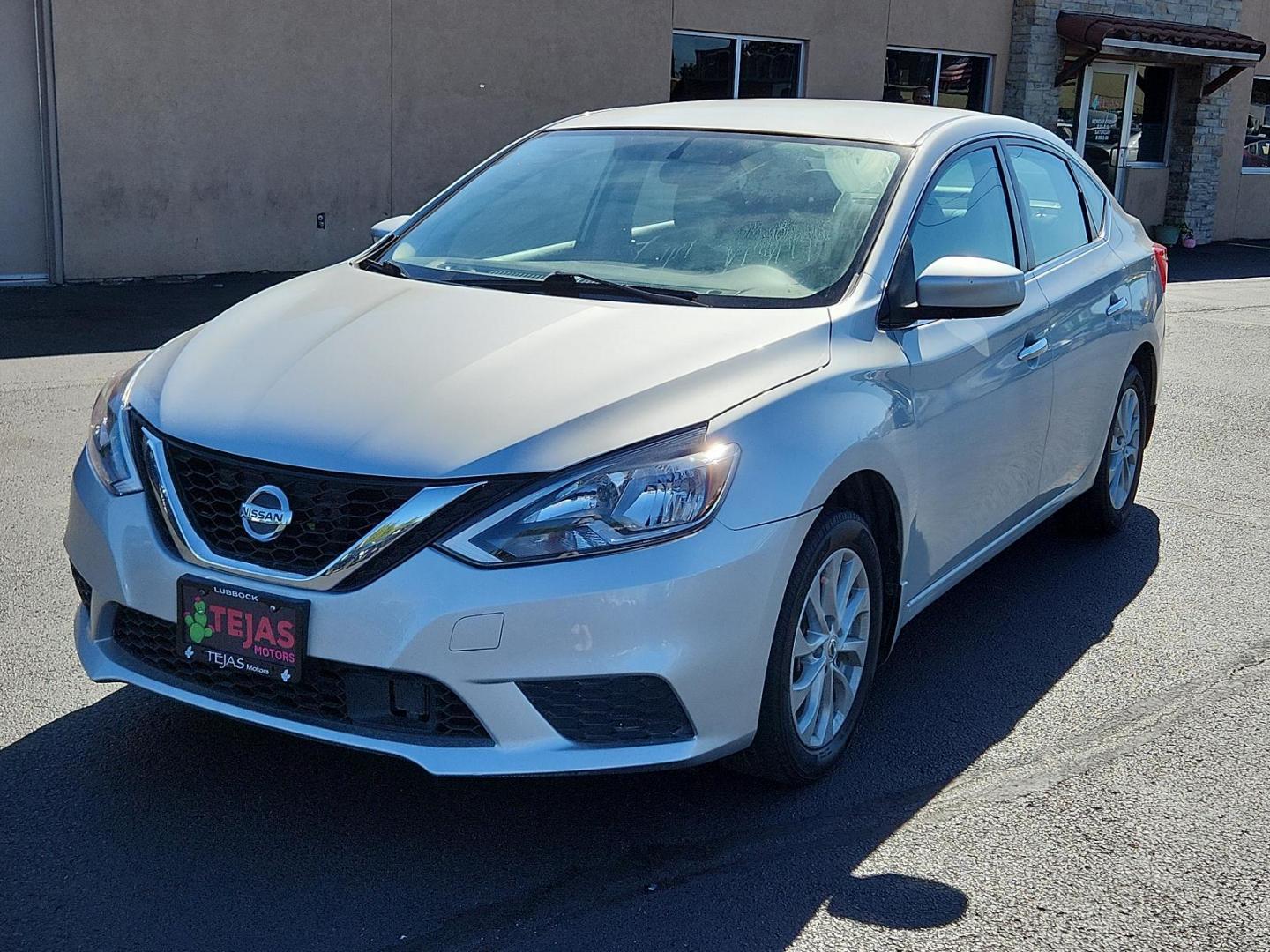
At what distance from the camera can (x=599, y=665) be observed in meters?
3.08

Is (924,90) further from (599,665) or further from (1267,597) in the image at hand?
(599,665)

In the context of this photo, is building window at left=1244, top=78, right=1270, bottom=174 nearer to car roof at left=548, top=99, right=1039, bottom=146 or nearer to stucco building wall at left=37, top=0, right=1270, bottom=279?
stucco building wall at left=37, top=0, right=1270, bottom=279

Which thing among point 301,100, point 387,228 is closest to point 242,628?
point 387,228

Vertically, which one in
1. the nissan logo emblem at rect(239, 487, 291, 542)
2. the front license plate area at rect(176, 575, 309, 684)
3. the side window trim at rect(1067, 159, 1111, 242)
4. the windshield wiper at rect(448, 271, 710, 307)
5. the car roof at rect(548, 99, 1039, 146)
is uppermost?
the car roof at rect(548, 99, 1039, 146)

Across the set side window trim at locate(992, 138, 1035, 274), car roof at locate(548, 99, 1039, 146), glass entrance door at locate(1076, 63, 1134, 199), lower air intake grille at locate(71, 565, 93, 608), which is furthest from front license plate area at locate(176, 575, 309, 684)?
glass entrance door at locate(1076, 63, 1134, 199)

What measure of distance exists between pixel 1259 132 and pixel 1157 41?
4290 mm

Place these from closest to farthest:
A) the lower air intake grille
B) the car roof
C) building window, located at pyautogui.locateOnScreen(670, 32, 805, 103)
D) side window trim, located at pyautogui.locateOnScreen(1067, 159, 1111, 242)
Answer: the lower air intake grille → the car roof → side window trim, located at pyautogui.locateOnScreen(1067, 159, 1111, 242) → building window, located at pyautogui.locateOnScreen(670, 32, 805, 103)

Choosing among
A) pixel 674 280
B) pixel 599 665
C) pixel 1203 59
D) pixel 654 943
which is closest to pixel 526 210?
pixel 674 280

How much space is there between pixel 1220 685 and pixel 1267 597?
104 cm

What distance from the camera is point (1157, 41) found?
20078mm

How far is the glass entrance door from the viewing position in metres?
20.8

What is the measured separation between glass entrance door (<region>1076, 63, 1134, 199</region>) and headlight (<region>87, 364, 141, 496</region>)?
19.0 m

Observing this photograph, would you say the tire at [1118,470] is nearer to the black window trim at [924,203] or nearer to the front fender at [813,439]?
the black window trim at [924,203]

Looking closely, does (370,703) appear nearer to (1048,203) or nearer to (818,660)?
(818,660)
